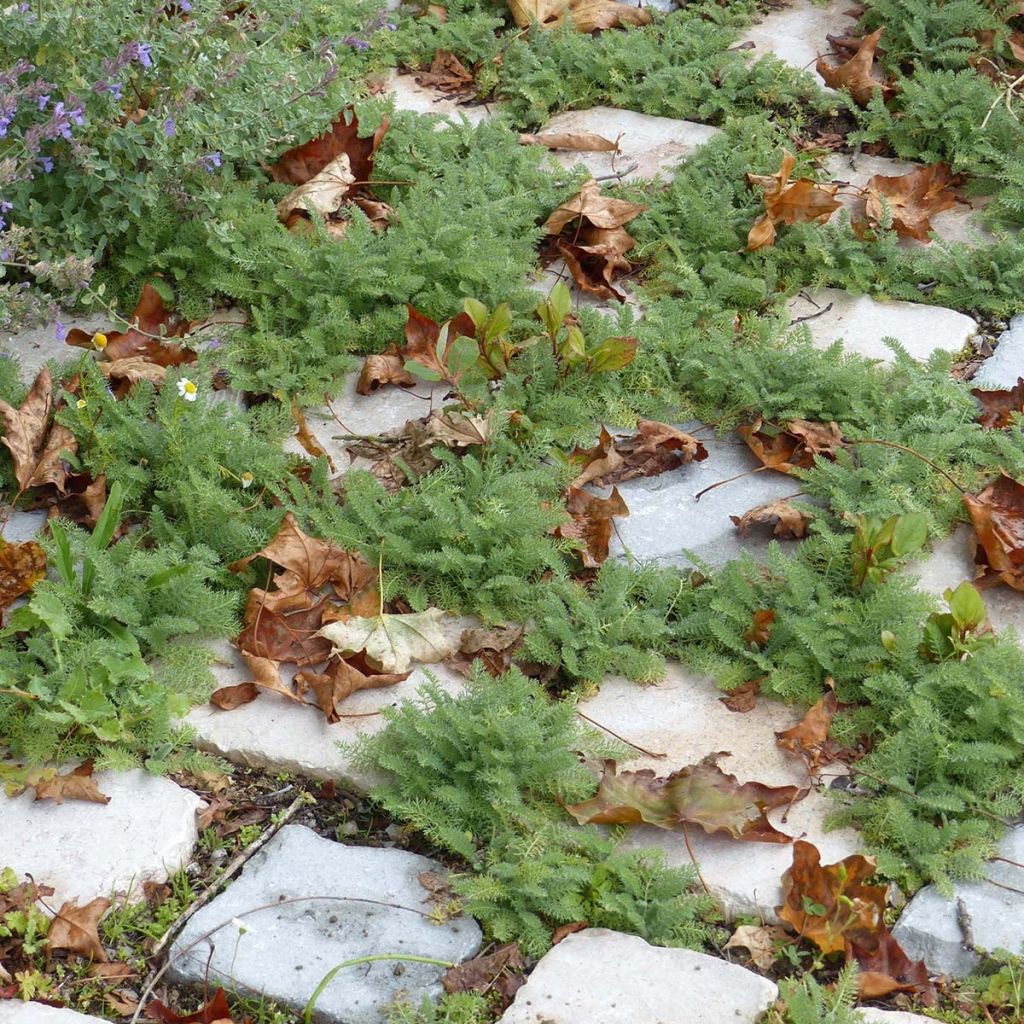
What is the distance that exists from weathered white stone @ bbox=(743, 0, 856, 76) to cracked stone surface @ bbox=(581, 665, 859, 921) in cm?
322

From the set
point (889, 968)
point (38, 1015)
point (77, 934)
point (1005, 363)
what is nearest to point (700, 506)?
point (1005, 363)

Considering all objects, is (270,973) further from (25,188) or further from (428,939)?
(25,188)

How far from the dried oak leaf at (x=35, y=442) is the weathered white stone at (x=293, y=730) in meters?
0.81

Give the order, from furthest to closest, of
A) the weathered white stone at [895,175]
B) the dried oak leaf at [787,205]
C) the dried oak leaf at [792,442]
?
the weathered white stone at [895,175]
the dried oak leaf at [787,205]
the dried oak leaf at [792,442]

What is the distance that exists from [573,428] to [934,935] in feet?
5.78

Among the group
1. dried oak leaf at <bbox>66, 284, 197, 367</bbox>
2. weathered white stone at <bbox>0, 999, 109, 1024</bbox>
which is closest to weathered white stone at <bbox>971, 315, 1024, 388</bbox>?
dried oak leaf at <bbox>66, 284, 197, 367</bbox>

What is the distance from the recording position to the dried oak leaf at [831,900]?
2.58 m

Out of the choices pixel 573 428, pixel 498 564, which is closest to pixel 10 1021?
pixel 498 564

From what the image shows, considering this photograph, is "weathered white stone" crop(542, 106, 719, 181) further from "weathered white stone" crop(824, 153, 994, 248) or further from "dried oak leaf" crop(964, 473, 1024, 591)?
"dried oak leaf" crop(964, 473, 1024, 591)

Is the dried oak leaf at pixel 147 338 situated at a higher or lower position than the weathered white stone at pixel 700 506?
higher

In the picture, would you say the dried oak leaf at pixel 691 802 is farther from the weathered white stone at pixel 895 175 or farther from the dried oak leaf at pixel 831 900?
the weathered white stone at pixel 895 175

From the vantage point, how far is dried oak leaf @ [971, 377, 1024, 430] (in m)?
3.77

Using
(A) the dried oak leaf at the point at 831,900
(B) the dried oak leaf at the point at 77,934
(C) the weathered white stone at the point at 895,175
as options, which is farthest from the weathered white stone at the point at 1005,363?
(B) the dried oak leaf at the point at 77,934

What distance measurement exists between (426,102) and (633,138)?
0.90 m
